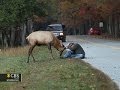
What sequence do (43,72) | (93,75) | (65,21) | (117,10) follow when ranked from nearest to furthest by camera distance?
(93,75)
(43,72)
(117,10)
(65,21)

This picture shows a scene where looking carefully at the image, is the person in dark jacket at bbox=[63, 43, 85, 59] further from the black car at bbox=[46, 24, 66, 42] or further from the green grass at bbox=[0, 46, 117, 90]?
the black car at bbox=[46, 24, 66, 42]

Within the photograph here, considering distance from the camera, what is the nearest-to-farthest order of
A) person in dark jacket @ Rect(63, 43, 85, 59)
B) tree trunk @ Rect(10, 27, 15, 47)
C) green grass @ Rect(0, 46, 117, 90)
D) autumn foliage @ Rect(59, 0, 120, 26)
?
green grass @ Rect(0, 46, 117, 90) → person in dark jacket @ Rect(63, 43, 85, 59) → tree trunk @ Rect(10, 27, 15, 47) → autumn foliage @ Rect(59, 0, 120, 26)

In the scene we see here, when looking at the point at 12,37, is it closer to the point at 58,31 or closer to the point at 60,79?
the point at 58,31

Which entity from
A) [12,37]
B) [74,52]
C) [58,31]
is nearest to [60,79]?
[74,52]

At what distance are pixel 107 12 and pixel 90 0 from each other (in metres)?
2.45

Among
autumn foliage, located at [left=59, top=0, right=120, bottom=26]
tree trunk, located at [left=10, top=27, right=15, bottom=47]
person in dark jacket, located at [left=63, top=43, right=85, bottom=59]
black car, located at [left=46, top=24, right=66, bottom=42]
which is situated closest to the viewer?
person in dark jacket, located at [left=63, top=43, right=85, bottom=59]

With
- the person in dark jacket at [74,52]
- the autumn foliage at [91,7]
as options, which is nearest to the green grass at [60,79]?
the person in dark jacket at [74,52]

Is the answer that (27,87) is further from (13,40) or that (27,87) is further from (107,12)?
(107,12)

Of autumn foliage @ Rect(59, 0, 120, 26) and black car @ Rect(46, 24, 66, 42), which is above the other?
autumn foliage @ Rect(59, 0, 120, 26)

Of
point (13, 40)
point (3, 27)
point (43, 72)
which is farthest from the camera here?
point (13, 40)

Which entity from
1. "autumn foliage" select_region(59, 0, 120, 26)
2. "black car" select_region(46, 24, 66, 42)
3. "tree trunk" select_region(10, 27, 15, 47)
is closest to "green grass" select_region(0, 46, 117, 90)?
"tree trunk" select_region(10, 27, 15, 47)

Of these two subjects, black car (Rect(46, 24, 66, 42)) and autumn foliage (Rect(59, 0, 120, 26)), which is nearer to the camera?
black car (Rect(46, 24, 66, 42))

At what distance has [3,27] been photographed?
42.7m

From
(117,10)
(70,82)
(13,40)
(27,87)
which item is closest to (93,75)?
(70,82)
